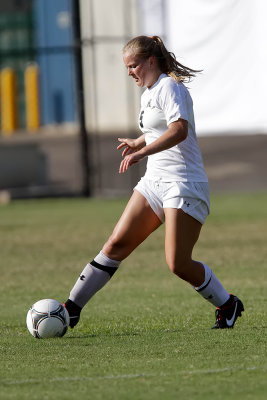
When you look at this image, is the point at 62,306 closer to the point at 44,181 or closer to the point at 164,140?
the point at 164,140

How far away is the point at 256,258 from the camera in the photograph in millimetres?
12508

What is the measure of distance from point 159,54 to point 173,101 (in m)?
0.48

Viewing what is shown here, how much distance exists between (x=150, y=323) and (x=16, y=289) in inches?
122

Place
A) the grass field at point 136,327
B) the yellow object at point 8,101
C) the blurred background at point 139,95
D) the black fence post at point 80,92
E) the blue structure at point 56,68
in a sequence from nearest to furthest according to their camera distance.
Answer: the grass field at point 136,327, the black fence post at point 80,92, the blurred background at point 139,95, the blue structure at point 56,68, the yellow object at point 8,101

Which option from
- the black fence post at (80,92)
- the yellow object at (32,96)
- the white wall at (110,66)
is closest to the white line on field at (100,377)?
the black fence post at (80,92)

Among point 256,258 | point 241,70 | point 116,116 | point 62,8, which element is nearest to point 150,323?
point 256,258

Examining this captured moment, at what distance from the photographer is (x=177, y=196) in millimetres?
7012

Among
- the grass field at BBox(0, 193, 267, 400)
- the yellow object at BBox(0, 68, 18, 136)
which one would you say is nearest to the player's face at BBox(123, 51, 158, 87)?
the grass field at BBox(0, 193, 267, 400)

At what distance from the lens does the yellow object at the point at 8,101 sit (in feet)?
112

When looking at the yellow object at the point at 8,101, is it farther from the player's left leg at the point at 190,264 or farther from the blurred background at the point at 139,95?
the player's left leg at the point at 190,264

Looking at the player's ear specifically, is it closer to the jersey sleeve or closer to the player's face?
the player's face

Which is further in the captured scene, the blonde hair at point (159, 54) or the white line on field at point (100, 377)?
the blonde hair at point (159, 54)

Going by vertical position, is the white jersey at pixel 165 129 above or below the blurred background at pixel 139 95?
above

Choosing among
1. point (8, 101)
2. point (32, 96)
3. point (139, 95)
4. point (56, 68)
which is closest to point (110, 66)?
point (139, 95)
